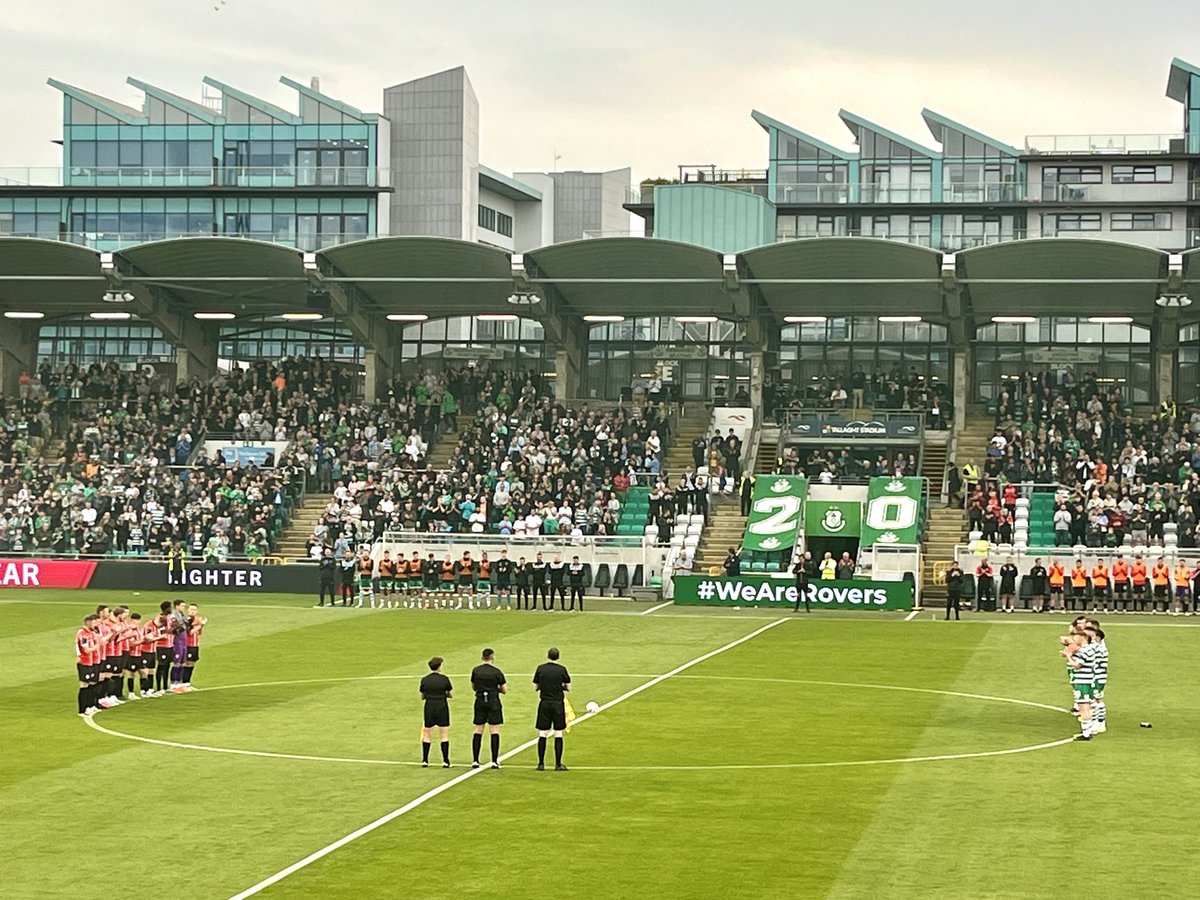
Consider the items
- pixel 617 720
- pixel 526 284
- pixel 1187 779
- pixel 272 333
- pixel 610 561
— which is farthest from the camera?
pixel 272 333

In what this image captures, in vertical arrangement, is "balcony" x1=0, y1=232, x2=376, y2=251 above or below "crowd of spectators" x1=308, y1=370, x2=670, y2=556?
above

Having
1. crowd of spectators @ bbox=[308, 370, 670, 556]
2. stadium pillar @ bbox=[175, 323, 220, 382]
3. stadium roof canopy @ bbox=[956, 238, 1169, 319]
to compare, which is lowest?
crowd of spectators @ bbox=[308, 370, 670, 556]

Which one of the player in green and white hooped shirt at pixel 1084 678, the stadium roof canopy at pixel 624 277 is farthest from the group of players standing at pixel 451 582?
the player in green and white hooped shirt at pixel 1084 678

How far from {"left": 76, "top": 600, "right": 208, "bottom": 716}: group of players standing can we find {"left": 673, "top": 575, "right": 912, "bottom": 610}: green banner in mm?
23402

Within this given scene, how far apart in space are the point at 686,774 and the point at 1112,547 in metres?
35.0

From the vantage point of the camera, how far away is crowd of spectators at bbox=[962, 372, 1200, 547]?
2211 inches

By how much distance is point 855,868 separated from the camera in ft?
→ 58.7

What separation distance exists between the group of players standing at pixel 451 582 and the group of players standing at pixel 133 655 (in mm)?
A: 19578

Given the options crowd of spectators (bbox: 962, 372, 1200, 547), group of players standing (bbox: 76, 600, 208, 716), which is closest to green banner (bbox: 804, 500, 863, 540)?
crowd of spectators (bbox: 962, 372, 1200, 547)

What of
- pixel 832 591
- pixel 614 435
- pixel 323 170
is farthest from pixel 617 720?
pixel 323 170

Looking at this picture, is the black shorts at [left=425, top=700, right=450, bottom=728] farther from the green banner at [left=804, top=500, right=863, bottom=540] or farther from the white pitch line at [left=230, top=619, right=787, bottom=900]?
the green banner at [left=804, top=500, right=863, bottom=540]

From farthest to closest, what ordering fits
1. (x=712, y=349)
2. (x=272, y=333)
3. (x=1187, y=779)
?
(x=272, y=333) < (x=712, y=349) < (x=1187, y=779)

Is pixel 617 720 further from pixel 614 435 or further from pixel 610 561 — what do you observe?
pixel 614 435

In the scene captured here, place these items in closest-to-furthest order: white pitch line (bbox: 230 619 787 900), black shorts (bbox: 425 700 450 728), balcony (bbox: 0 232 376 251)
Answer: white pitch line (bbox: 230 619 787 900) → black shorts (bbox: 425 700 450 728) → balcony (bbox: 0 232 376 251)
